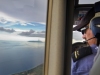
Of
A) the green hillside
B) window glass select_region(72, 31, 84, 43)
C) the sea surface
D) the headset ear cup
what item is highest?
→ the headset ear cup

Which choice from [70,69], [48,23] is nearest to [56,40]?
[48,23]

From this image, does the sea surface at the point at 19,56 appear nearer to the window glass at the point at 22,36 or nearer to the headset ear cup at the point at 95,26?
the window glass at the point at 22,36

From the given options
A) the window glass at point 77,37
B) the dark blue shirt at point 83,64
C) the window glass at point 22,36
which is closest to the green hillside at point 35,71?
the window glass at point 22,36

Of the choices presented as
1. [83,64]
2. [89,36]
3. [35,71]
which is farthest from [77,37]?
[35,71]

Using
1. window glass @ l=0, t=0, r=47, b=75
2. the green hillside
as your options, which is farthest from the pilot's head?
the green hillside

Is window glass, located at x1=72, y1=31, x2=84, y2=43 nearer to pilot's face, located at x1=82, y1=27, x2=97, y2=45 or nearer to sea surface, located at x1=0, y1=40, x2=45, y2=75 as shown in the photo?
pilot's face, located at x1=82, y1=27, x2=97, y2=45

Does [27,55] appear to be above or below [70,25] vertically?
below

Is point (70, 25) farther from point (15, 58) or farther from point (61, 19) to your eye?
point (15, 58)
